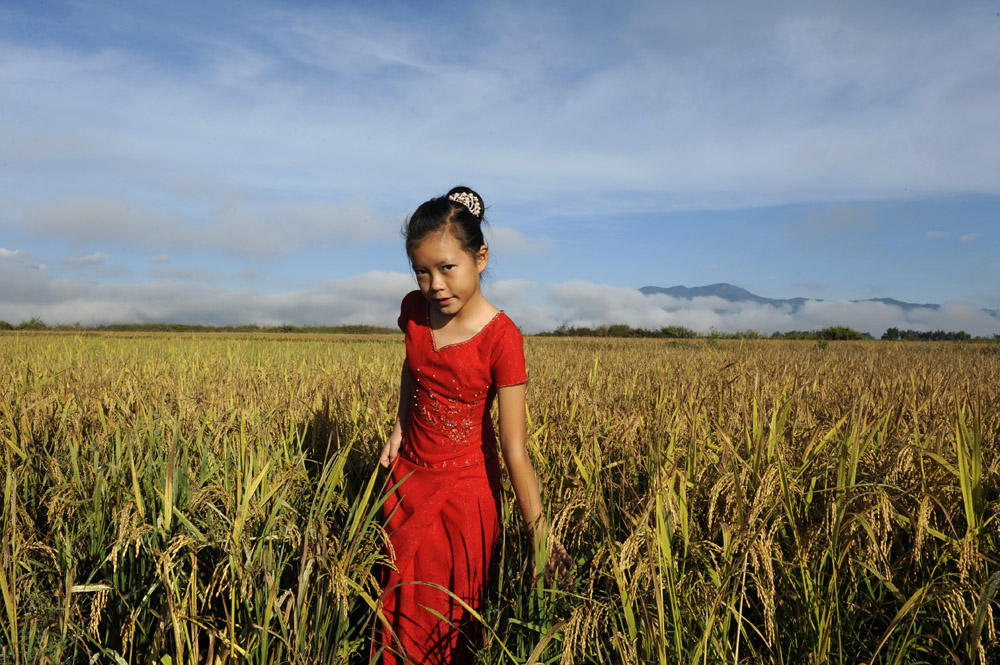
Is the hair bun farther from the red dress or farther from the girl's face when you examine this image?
the red dress

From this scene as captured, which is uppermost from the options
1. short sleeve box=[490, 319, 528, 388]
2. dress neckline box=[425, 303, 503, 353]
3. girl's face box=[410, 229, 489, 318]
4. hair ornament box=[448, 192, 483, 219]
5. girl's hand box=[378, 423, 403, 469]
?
hair ornament box=[448, 192, 483, 219]

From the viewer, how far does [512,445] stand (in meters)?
1.96

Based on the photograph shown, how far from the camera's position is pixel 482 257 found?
214 centimetres

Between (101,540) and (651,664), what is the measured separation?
2.06 m

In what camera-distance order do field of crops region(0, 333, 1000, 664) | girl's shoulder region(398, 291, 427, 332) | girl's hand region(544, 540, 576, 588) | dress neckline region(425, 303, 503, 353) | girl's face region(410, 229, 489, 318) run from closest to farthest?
field of crops region(0, 333, 1000, 664) < girl's hand region(544, 540, 576, 588) < girl's face region(410, 229, 489, 318) < dress neckline region(425, 303, 503, 353) < girl's shoulder region(398, 291, 427, 332)

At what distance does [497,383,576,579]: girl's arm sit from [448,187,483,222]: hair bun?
67 cm

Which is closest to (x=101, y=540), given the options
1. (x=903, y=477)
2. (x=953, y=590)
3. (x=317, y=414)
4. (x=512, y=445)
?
(x=317, y=414)

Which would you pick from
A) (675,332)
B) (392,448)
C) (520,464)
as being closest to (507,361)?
(520,464)

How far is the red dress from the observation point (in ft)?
6.46

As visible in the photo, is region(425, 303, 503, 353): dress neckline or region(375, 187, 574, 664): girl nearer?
region(375, 187, 574, 664): girl

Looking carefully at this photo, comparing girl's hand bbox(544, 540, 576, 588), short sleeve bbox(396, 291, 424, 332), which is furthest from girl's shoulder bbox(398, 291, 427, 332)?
girl's hand bbox(544, 540, 576, 588)

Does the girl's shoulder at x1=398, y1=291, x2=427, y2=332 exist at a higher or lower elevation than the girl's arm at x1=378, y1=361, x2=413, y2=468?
higher

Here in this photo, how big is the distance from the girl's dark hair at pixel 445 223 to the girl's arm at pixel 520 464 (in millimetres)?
535

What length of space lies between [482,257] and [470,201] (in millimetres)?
220
